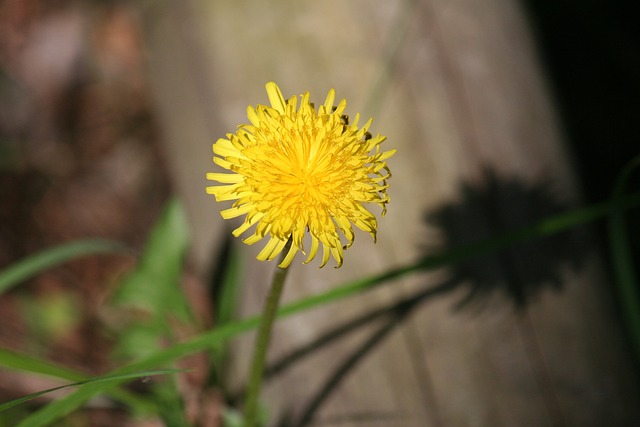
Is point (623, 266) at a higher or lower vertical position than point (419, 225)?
lower

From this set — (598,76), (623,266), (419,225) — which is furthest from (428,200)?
(598,76)

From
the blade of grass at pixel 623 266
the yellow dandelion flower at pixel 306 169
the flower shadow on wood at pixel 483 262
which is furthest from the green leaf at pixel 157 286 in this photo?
the blade of grass at pixel 623 266

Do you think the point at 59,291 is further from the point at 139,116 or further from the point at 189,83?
the point at 189,83

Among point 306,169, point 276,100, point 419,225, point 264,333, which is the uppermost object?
point 276,100

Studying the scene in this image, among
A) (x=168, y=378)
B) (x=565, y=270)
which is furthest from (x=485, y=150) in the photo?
(x=168, y=378)

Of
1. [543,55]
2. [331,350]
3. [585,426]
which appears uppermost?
[543,55]

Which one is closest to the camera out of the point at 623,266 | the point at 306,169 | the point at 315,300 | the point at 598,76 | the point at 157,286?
the point at 306,169

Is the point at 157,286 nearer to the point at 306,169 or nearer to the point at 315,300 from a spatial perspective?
the point at 315,300
